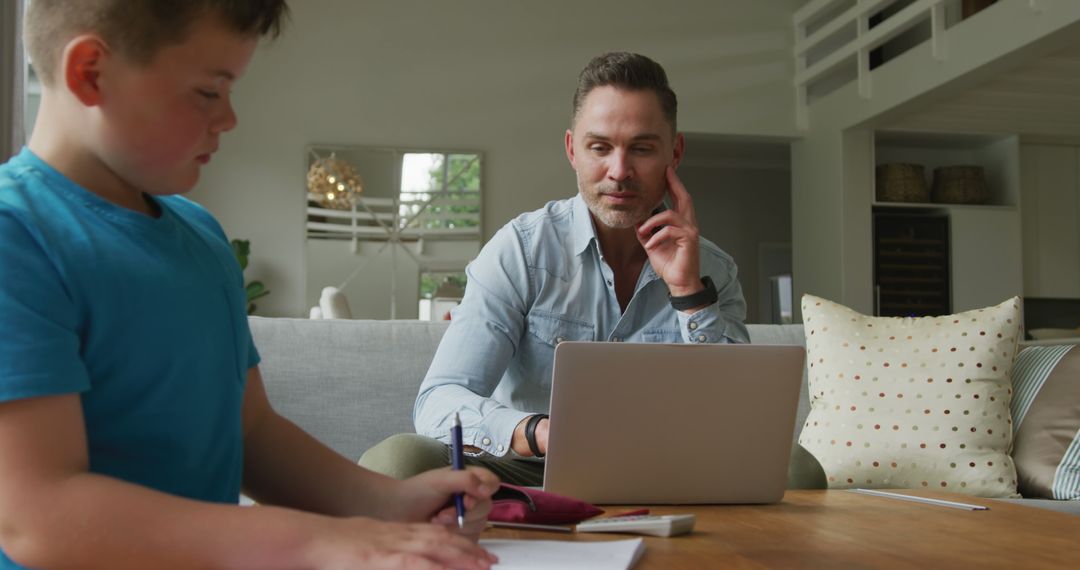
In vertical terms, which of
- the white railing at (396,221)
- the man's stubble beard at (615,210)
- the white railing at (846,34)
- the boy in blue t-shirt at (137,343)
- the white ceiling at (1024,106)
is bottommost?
the boy in blue t-shirt at (137,343)

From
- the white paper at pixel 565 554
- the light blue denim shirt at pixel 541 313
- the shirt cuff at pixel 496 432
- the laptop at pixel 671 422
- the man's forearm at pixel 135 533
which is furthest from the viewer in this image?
the light blue denim shirt at pixel 541 313

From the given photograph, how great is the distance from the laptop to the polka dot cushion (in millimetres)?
1182

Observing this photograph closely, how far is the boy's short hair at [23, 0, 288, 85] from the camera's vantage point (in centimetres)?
70

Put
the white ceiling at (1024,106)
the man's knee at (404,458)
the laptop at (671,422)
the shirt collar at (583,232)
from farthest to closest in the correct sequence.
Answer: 1. the white ceiling at (1024,106)
2. the shirt collar at (583,232)
3. the man's knee at (404,458)
4. the laptop at (671,422)

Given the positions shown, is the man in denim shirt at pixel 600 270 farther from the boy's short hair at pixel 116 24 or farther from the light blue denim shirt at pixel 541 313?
the boy's short hair at pixel 116 24

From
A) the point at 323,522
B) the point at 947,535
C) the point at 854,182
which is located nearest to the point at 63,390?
the point at 323,522

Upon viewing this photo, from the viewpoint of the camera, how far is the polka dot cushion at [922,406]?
2309mm

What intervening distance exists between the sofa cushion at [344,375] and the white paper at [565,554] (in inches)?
58.9

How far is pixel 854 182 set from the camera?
7059 millimetres

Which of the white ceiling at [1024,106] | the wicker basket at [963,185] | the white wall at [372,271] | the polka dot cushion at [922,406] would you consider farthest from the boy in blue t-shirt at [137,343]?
the wicker basket at [963,185]

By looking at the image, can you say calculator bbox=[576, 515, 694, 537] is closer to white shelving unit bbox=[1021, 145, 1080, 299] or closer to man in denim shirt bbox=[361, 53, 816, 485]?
man in denim shirt bbox=[361, 53, 816, 485]

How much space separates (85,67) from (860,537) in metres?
0.72

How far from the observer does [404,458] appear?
1.39 metres

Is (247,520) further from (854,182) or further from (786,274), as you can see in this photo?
(786,274)
